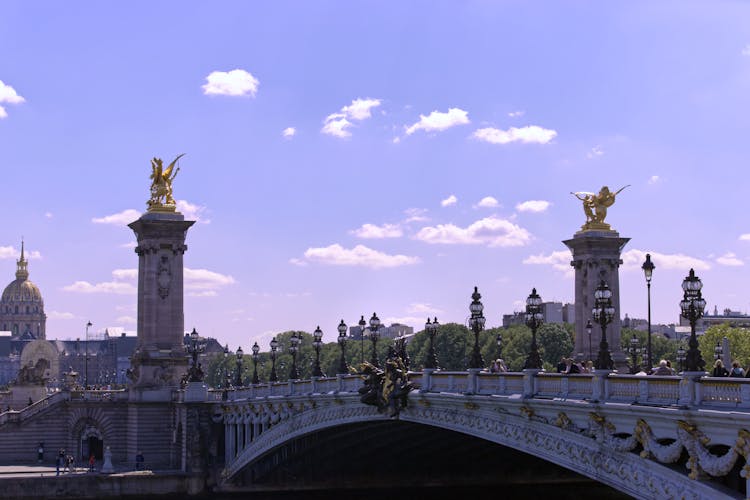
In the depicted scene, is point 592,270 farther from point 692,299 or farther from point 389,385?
point 692,299

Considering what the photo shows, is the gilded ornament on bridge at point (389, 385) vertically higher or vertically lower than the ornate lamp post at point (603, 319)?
lower

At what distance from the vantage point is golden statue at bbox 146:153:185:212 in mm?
84438

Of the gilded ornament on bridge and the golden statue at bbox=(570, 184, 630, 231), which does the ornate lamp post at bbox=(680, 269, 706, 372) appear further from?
the golden statue at bbox=(570, 184, 630, 231)

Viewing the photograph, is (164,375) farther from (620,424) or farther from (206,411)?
(620,424)

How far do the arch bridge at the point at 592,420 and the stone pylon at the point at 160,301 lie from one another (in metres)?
28.9

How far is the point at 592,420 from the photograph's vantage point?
28.9 metres

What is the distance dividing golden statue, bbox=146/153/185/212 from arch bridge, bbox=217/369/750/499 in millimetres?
32544

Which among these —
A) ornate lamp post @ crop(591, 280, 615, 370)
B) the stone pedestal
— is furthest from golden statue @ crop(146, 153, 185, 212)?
ornate lamp post @ crop(591, 280, 615, 370)

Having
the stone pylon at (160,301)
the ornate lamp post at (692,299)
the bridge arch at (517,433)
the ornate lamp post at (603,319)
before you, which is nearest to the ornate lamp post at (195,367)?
the stone pylon at (160,301)

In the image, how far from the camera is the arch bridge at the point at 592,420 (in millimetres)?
23906

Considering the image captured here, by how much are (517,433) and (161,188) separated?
55.3 meters

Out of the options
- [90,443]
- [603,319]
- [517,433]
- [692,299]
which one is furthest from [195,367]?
[692,299]

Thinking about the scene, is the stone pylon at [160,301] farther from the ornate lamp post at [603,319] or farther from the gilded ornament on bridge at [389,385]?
the ornate lamp post at [603,319]

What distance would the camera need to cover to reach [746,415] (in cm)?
2220
